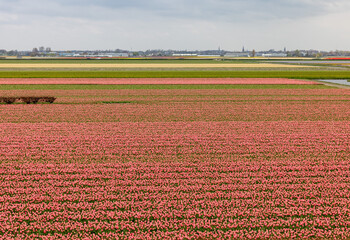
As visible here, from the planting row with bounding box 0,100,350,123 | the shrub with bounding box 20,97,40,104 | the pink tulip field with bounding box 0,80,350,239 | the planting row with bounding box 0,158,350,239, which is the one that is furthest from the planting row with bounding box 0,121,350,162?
the shrub with bounding box 20,97,40,104

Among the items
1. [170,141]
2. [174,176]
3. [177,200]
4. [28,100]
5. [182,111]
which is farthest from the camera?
[28,100]

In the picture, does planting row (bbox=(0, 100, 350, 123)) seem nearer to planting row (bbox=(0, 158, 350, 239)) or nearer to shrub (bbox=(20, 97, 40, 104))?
shrub (bbox=(20, 97, 40, 104))

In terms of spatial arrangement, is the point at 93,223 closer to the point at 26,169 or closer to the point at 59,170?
the point at 59,170

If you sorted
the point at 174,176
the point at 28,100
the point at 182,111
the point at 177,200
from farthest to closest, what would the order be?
the point at 28,100, the point at 182,111, the point at 174,176, the point at 177,200

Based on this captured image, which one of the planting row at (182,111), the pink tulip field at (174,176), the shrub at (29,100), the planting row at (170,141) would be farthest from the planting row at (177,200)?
the shrub at (29,100)

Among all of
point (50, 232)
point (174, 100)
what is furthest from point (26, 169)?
point (174, 100)

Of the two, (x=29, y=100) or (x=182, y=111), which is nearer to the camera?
(x=182, y=111)

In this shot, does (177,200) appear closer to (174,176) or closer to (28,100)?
(174,176)

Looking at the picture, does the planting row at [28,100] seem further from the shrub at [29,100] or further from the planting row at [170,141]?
the planting row at [170,141]

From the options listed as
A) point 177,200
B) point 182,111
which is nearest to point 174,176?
point 177,200
